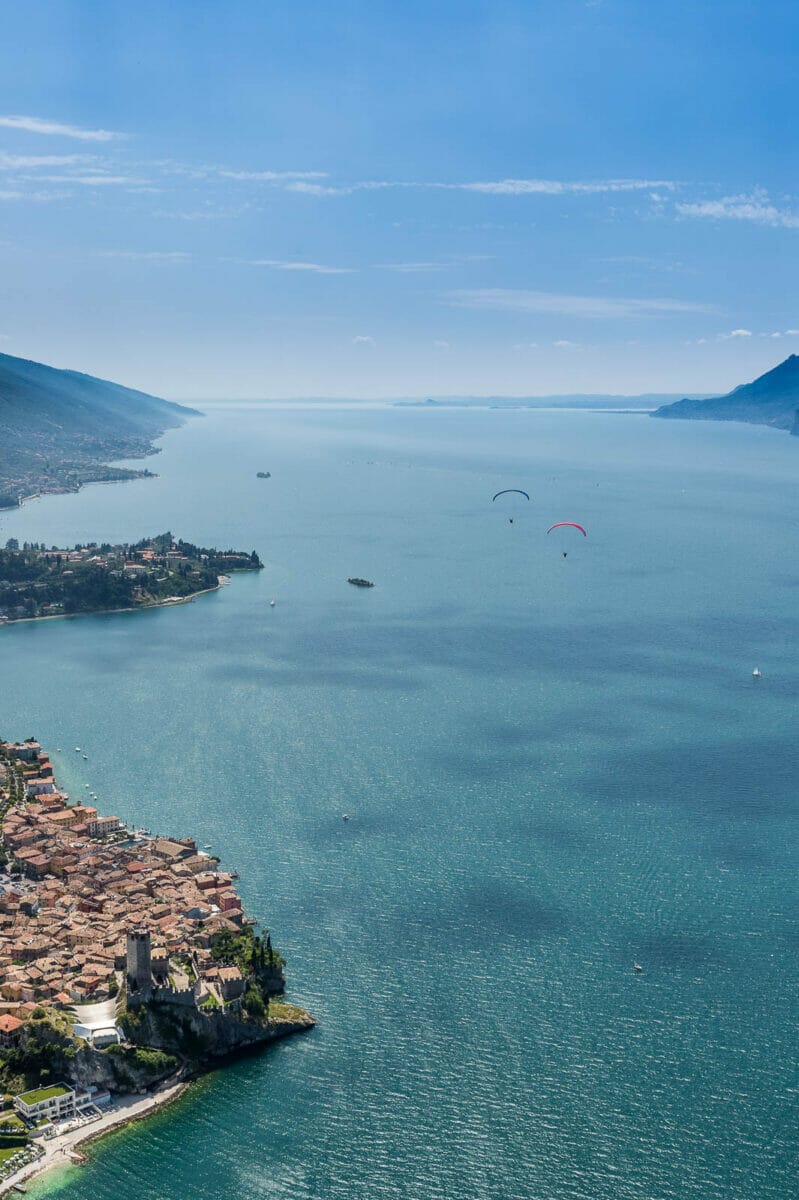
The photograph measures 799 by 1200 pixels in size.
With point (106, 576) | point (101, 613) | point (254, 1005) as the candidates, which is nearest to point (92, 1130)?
point (254, 1005)

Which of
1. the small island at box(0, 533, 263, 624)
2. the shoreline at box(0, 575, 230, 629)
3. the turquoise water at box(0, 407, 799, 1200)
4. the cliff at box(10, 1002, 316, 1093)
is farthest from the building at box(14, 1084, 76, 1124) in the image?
the small island at box(0, 533, 263, 624)

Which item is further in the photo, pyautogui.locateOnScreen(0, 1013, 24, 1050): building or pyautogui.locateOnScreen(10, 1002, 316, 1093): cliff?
pyautogui.locateOnScreen(0, 1013, 24, 1050): building

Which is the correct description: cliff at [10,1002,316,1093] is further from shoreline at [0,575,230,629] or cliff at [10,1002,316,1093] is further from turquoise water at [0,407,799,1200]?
shoreline at [0,575,230,629]

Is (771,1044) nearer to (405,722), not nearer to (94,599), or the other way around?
(405,722)

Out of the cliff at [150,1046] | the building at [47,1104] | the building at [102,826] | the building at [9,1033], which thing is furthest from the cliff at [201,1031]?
the building at [102,826]

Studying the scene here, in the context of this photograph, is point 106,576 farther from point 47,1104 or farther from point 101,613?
point 47,1104

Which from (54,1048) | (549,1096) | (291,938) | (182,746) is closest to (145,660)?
(182,746)

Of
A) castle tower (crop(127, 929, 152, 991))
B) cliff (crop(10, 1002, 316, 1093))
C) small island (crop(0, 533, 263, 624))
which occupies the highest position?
small island (crop(0, 533, 263, 624))
